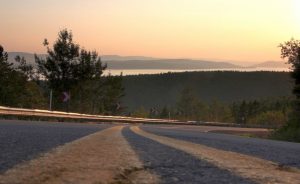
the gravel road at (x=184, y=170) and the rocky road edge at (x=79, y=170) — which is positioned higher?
the rocky road edge at (x=79, y=170)

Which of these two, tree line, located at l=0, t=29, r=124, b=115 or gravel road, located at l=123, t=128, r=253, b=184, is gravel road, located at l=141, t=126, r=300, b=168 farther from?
tree line, located at l=0, t=29, r=124, b=115

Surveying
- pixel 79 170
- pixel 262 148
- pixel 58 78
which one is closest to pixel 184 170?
pixel 79 170

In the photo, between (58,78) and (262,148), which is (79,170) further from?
(58,78)

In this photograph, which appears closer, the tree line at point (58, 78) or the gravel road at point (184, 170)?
the gravel road at point (184, 170)

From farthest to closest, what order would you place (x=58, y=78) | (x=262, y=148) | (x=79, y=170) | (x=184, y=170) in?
(x=58, y=78) → (x=262, y=148) → (x=184, y=170) → (x=79, y=170)

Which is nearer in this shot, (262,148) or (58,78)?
(262,148)

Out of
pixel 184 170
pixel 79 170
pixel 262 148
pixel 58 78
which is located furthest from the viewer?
pixel 58 78

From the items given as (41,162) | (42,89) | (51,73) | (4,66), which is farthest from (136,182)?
(42,89)

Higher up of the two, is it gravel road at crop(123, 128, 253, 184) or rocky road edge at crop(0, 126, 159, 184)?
rocky road edge at crop(0, 126, 159, 184)

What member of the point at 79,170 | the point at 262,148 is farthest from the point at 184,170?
the point at 262,148

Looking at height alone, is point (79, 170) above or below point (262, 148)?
above

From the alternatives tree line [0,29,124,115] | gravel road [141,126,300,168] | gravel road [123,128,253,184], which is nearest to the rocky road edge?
gravel road [123,128,253,184]

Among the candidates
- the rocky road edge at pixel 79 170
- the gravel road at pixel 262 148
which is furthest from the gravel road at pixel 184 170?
the gravel road at pixel 262 148

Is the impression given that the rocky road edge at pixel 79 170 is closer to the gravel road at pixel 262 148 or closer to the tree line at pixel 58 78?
the gravel road at pixel 262 148
